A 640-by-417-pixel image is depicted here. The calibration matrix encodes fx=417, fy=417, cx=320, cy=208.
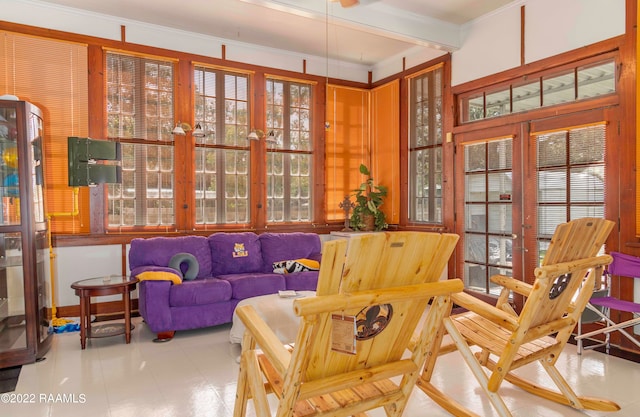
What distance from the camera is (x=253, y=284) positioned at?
14.2 ft

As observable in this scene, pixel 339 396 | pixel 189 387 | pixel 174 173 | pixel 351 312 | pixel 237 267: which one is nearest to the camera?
pixel 351 312

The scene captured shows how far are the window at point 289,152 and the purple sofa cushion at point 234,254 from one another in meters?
0.82

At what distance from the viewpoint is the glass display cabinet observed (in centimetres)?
331

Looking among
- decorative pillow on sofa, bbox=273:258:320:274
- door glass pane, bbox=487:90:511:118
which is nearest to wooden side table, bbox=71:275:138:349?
decorative pillow on sofa, bbox=273:258:320:274

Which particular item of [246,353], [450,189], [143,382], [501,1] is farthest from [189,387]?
[501,1]

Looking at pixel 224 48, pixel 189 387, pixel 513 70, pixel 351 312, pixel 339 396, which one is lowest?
pixel 189 387

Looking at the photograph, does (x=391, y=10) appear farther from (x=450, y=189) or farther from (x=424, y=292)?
(x=424, y=292)

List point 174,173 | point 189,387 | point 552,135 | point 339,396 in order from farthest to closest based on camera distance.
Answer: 1. point 174,173
2. point 552,135
3. point 189,387
4. point 339,396

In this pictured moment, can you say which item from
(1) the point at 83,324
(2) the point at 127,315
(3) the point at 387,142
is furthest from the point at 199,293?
(3) the point at 387,142

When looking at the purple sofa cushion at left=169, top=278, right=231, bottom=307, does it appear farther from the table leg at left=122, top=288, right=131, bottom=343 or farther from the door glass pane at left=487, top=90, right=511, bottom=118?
the door glass pane at left=487, top=90, right=511, bottom=118

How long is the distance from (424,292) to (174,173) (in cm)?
412

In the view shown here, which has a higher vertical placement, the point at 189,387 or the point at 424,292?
the point at 424,292

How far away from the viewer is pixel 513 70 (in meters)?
4.42

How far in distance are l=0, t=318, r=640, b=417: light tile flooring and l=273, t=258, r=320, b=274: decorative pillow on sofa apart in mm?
1169
